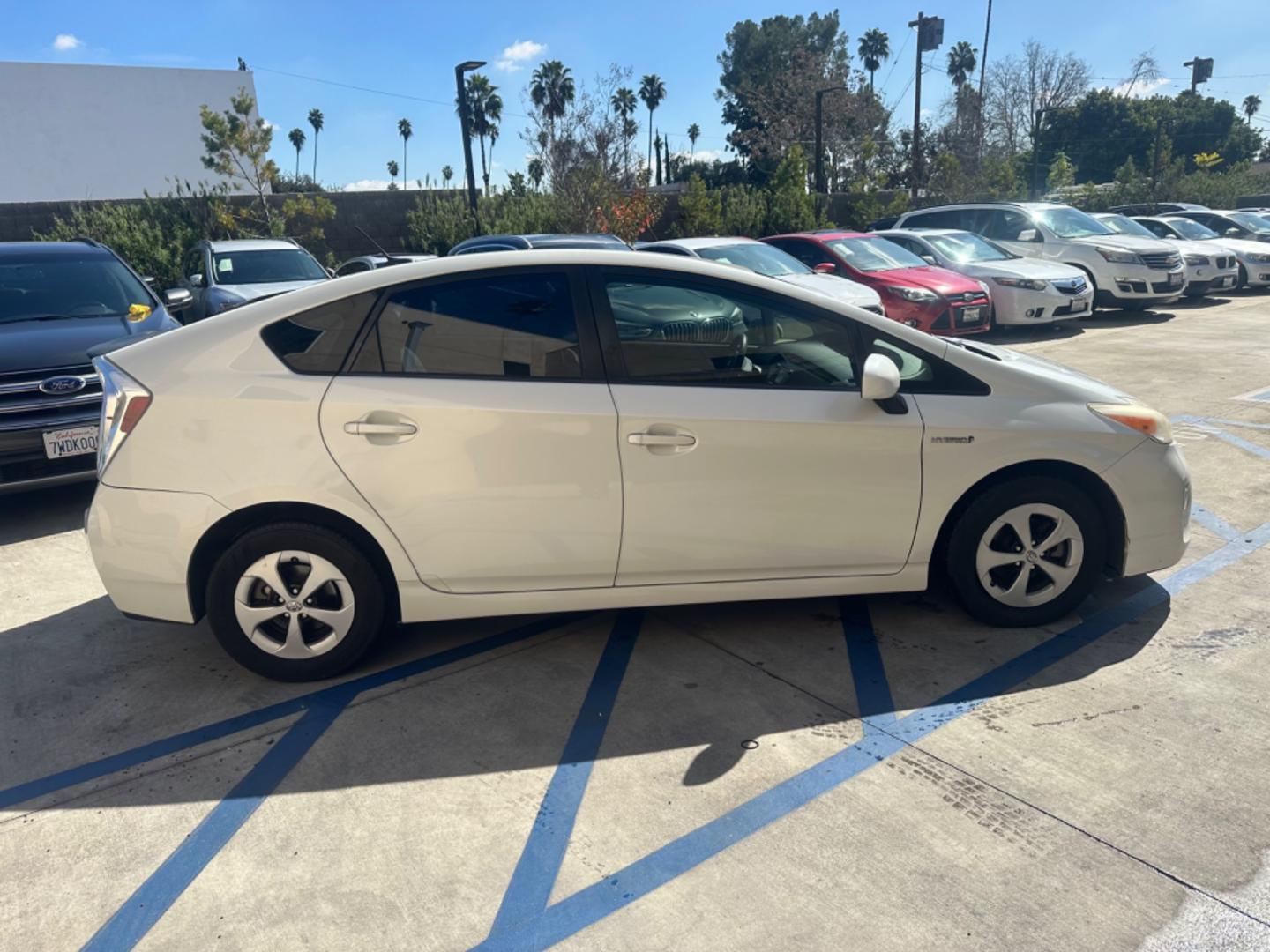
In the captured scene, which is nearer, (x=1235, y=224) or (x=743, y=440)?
(x=743, y=440)

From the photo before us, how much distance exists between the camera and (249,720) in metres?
3.54

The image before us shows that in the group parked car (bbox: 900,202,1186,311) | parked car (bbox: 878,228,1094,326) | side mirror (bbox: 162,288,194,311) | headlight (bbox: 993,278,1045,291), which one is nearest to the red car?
parked car (bbox: 878,228,1094,326)

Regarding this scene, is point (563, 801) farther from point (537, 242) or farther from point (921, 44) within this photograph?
point (921, 44)

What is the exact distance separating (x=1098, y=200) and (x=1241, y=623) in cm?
3348

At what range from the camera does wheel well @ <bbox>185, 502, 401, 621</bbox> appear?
3561 millimetres

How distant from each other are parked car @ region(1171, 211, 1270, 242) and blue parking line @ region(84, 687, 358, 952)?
69.4ft

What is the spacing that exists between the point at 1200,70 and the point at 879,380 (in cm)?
4648

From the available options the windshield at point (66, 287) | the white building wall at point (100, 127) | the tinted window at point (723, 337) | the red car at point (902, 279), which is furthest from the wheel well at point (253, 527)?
the white building wall at point (100, 127)


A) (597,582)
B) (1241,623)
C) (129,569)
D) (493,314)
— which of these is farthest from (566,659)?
(1241,623)

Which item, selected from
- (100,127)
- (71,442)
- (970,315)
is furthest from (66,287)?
(100,127)

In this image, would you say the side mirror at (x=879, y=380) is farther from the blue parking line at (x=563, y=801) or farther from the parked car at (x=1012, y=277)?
the parked car at (x=1012, y=277)

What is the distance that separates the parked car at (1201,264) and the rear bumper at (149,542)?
1603cm

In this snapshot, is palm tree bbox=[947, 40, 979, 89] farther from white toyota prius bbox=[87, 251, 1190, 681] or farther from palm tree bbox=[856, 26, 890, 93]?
white toyota prius bbox=[87, 251, 1190, 681]

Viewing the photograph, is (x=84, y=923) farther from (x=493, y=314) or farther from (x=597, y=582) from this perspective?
(x=493, y=314)
